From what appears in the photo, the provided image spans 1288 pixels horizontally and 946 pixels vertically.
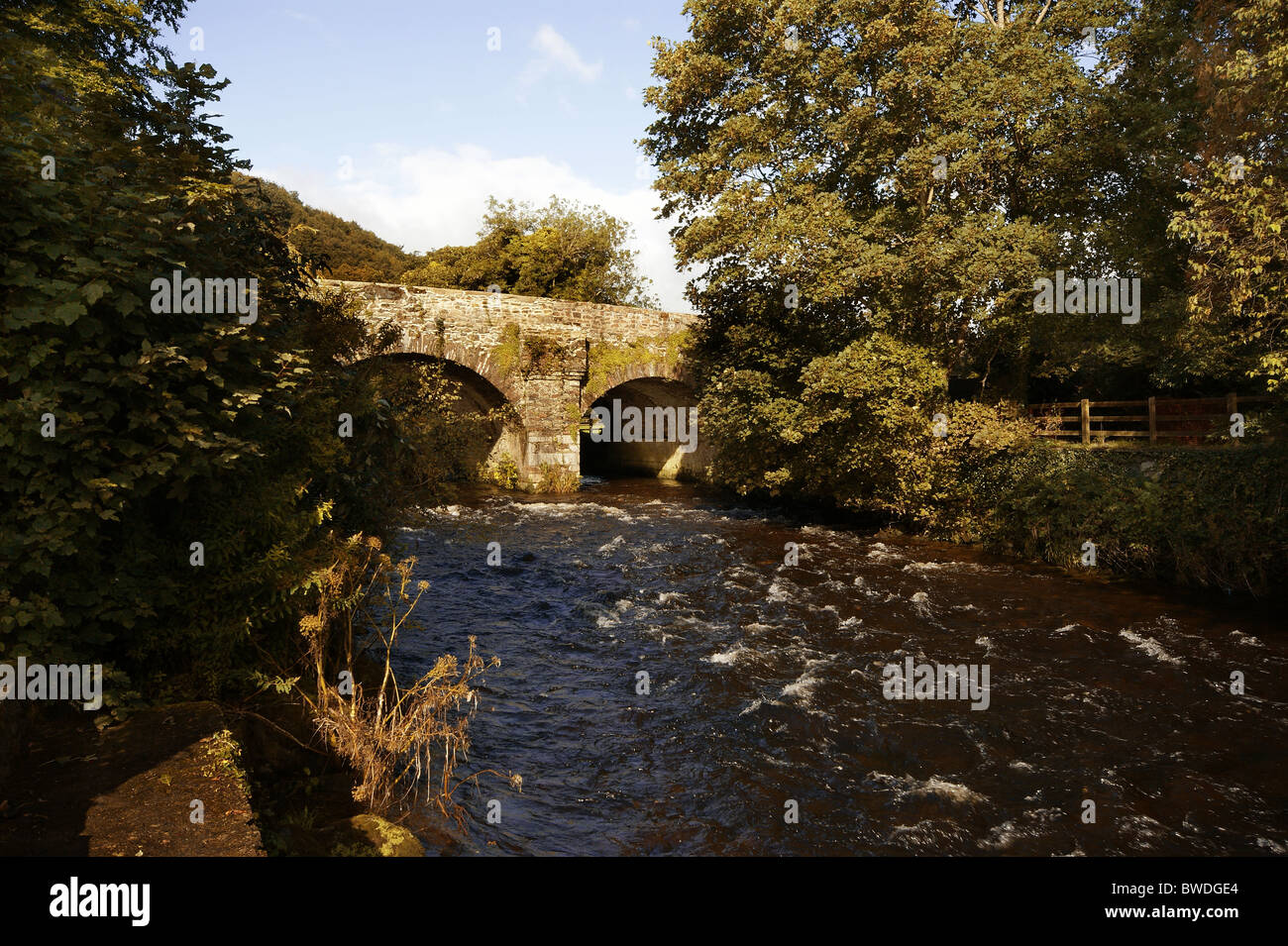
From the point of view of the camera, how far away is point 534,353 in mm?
25453

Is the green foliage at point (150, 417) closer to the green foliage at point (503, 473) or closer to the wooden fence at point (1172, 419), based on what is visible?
the wooden fence at point (1172, 419)

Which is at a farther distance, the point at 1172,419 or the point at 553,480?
the point at 553,480

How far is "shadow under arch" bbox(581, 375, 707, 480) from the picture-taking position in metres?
30.5

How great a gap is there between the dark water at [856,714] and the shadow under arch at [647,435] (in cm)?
1487

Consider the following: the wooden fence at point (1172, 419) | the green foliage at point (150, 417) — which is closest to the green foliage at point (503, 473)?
the wooden fence at point (1172, 419)

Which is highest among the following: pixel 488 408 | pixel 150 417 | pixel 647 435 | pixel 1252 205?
pixel 1252 205

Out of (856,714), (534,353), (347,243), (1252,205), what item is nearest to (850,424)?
(1252,205)

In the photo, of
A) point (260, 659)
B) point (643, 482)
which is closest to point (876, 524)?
point (643, 482)

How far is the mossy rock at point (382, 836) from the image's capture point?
504cm

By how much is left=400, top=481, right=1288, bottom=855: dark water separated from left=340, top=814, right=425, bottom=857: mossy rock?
61cm

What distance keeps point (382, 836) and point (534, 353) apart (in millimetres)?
21353

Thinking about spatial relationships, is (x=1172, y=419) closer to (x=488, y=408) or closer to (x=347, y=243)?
(x=488, y=408)

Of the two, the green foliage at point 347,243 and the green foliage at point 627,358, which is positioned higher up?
the green foliage at point 347,243
